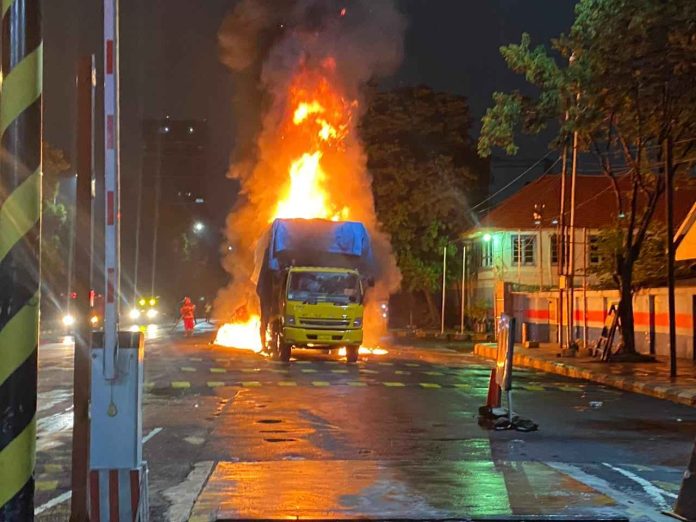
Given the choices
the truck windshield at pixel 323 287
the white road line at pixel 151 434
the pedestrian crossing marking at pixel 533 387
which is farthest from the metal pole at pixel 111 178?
the truck windshield at pixel 323 287

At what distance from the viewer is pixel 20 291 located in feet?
13.2

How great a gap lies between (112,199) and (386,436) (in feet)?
24.2

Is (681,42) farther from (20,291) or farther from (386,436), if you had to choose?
(20,291)

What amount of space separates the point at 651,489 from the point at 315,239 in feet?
60.6

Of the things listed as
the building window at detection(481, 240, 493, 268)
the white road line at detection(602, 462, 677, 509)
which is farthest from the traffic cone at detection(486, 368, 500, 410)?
the building window at detection(481, 240, 493, 268)

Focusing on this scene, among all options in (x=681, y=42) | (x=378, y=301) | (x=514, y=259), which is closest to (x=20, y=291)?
(x=681, y=42)

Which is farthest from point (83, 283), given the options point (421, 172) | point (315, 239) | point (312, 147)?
point (421, 172)

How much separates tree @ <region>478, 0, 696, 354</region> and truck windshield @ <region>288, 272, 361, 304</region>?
5.71 m

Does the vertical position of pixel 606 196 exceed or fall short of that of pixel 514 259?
it exceeds it

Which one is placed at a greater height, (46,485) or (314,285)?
(314,285)

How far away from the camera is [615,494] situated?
8.07 metres

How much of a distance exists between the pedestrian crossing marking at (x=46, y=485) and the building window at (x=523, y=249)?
43.3m

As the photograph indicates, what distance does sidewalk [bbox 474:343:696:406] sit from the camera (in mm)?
18328

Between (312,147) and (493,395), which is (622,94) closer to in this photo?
(493,395)
